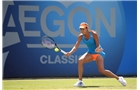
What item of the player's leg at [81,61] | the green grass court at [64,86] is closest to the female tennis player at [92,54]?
the player's leg at [81,61]

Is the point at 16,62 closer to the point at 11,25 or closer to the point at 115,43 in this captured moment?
the point at 11,25

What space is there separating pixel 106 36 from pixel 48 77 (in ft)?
6.61

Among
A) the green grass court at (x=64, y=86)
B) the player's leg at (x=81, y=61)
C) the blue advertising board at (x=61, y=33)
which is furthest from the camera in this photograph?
the blue advertising board at (x=61, y=33)

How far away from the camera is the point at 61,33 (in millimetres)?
11195

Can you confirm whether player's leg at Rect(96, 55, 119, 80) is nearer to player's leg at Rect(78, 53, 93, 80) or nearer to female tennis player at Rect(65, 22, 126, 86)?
female tennis player at Rect(65, 22, 126, 86)

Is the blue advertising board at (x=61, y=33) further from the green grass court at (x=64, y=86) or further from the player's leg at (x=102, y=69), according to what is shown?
the player's leg at (x=102, y=69)

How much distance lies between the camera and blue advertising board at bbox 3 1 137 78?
1103 centimetres

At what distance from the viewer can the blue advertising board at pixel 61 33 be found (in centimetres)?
1103

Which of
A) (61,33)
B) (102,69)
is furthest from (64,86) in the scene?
(61,33)

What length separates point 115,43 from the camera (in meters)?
11.3

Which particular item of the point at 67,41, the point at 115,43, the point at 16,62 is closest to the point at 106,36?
the point at 115,43

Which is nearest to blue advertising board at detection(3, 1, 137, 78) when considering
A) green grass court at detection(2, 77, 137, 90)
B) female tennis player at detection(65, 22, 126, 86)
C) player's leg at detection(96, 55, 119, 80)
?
green grass court at detection(2, 77, 137, 90)

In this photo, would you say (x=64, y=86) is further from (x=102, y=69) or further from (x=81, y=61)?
(x=102, y=69)

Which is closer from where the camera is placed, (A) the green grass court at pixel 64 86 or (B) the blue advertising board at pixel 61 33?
(A) the green grass court at pixel 64 86
